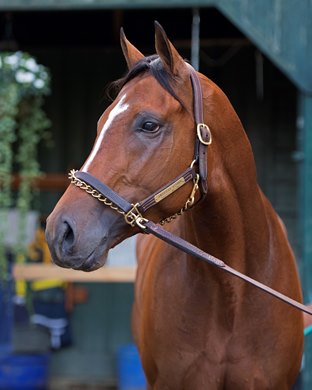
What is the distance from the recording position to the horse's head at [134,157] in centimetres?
216

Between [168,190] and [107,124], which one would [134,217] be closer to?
[168,190]

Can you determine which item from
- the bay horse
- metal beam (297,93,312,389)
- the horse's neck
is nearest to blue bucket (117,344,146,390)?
metal beam (297,93,312,389)

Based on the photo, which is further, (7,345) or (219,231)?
(7,345)

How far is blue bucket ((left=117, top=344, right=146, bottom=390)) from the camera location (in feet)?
19.0

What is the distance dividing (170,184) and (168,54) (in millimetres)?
407

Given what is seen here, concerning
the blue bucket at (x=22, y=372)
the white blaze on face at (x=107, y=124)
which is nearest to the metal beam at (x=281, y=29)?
the white blaze on face at (x=107, y=124)

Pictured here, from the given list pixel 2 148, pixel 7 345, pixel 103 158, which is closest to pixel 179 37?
pixel 2 148

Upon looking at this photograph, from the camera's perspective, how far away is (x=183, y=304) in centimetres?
273

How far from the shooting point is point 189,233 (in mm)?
2674

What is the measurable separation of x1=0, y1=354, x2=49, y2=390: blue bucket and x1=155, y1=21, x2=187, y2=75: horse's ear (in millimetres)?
3841

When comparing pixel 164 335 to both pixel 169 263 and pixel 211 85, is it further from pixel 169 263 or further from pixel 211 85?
pixel 211 85

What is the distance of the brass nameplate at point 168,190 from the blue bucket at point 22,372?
3.75 metres

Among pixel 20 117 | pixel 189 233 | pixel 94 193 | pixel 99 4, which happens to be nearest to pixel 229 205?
pixel 189 233

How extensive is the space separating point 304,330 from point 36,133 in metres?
3.37
